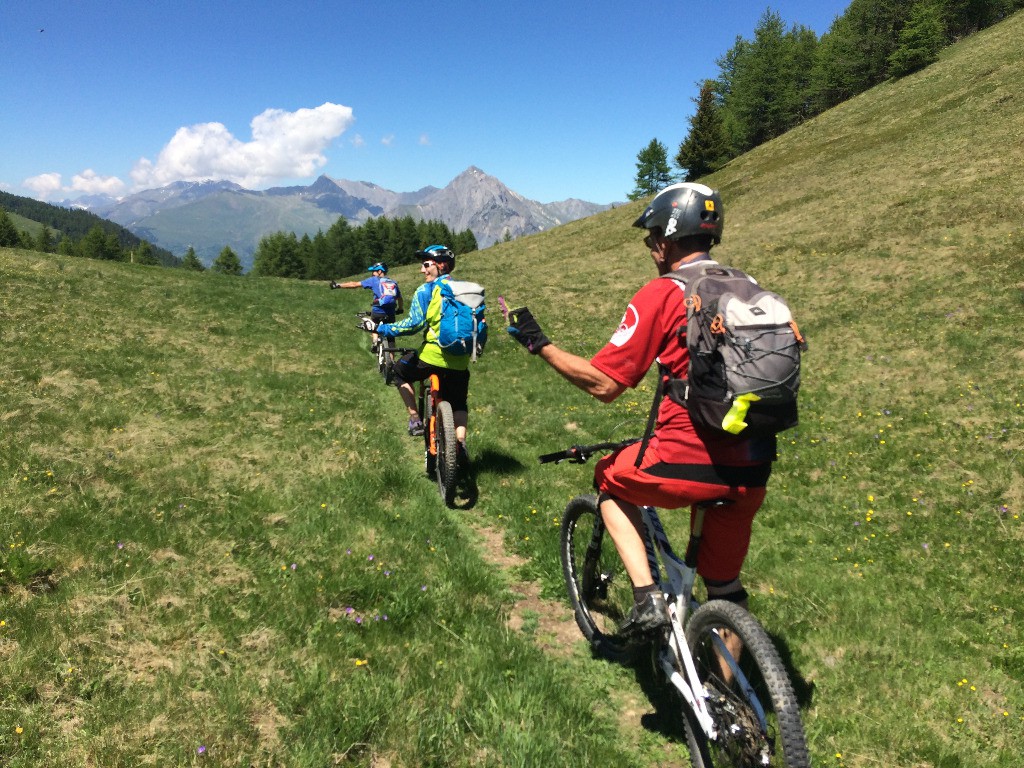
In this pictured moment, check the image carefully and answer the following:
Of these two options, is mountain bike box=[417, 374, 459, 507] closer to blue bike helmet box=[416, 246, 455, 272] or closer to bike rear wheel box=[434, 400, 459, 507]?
bike rear wheel box=[434, 400, 459, 507]

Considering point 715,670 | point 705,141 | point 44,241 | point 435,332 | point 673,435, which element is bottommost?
point 715,670

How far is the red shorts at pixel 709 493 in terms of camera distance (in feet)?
11.3

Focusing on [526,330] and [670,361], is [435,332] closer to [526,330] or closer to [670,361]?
[526,330]

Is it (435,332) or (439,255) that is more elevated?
(439,255)

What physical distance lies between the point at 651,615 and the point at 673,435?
135 cm

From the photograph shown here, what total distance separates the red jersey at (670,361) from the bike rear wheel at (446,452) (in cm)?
463

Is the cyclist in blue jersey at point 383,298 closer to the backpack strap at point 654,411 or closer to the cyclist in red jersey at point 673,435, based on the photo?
the cyclist in red jersey at point 673,435

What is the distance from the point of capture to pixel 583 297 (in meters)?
27.8

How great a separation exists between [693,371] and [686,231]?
1.01 meters

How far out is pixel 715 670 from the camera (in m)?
3.62

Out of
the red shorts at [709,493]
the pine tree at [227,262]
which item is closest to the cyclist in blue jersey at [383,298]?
the red shorts at [709,493]

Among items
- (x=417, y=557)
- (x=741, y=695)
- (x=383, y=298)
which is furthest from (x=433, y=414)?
(x=383, y=298)

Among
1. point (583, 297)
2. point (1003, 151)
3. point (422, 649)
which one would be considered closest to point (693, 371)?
point (422, 649)

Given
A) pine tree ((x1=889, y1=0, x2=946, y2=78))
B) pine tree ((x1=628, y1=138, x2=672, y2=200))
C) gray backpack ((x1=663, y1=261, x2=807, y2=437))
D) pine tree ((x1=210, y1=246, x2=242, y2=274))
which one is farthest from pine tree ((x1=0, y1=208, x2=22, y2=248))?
pine tree ((x1=889, y1=0, x2=946, y2=78))
